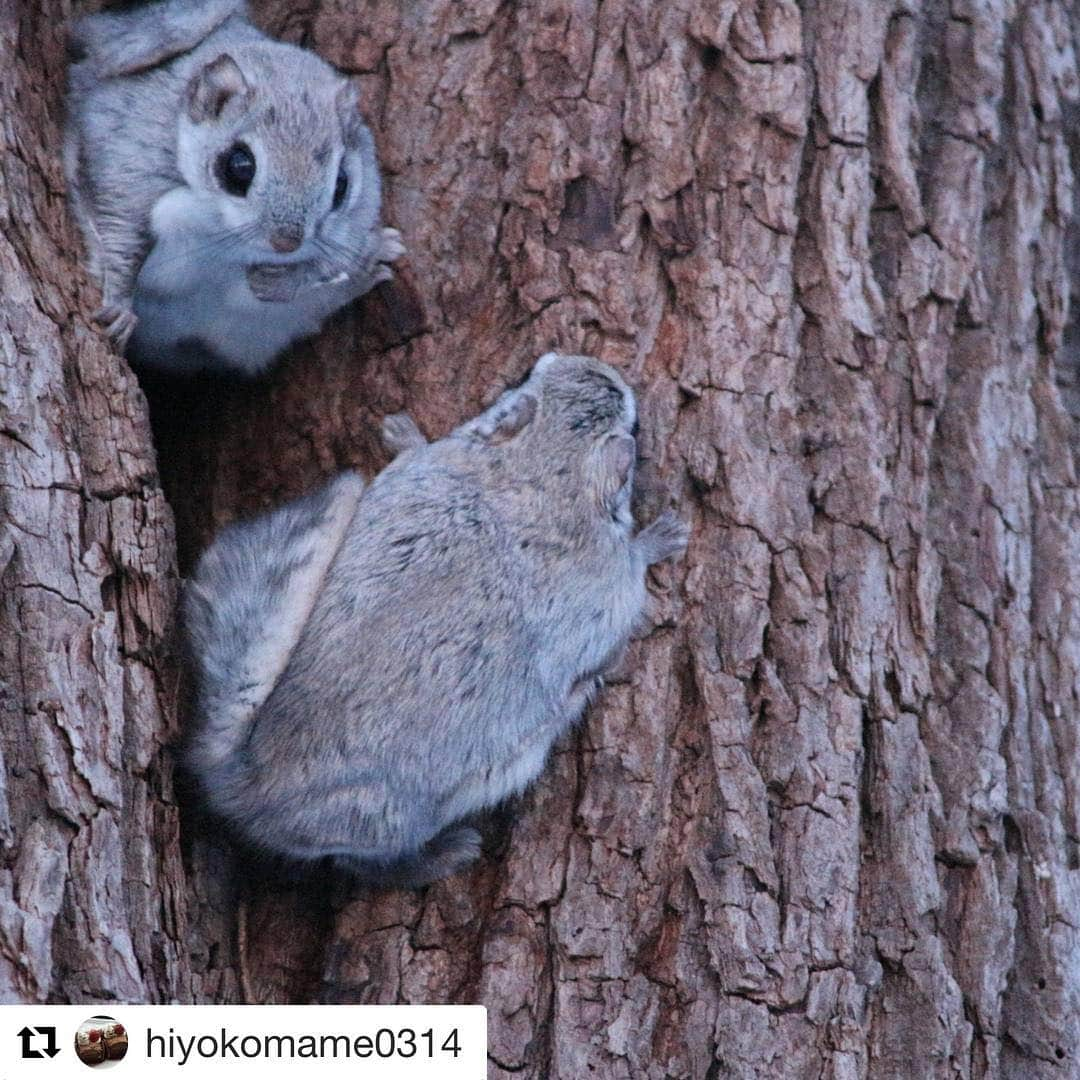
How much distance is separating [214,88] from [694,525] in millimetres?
1564

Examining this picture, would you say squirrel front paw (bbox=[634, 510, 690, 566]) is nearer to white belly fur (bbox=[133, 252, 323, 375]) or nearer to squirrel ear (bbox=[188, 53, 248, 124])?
white belly fur (bbox=[133, 252, 323, 375])

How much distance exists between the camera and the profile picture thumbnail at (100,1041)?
2.42m

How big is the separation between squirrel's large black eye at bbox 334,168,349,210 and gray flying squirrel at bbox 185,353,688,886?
64cm

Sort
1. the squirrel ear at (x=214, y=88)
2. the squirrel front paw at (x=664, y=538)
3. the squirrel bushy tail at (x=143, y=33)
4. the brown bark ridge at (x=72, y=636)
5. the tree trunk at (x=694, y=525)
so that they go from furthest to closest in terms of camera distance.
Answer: the squirrel bushy tail at (x=143, y=33) → the squirrel ear at (x=214, y=88) → the squirrel front paw at (x=664, y=538) → the tree trunk at (x=694, y=525) → the brown bark ridge at (x=72, y=636)

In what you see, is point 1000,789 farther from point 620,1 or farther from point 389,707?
point 620,1

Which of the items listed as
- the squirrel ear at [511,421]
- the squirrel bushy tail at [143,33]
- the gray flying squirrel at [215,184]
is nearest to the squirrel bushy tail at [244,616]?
the squirrel ear at [511,421]

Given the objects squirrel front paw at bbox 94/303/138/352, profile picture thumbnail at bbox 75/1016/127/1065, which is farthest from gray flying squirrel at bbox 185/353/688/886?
profile picture thumbnail at bbox 75/1016/127/1065

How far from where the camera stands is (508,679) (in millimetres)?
3074

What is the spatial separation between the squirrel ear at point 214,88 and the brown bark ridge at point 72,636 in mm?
400

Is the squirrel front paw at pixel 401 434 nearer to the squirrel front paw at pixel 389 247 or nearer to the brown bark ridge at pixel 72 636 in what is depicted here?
the squirrel front paw at pixel 389 247

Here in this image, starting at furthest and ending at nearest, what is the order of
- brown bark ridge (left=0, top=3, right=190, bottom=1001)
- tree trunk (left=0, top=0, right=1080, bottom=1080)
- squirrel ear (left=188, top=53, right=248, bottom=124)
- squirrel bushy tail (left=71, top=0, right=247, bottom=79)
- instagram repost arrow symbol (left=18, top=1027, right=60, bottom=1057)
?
squirrel bushy tail (left=71, top=0, right=247, bottom=79) → squirrel ear (left=188, top=53, right=248, bottom=124) → tree trunk (left=0, top=0, right=1080, bottom=1080) → brown bark ridge (left=0, top=3, right=190, bottom=1001) → instagram repost arrow symbol (left=18, top=1027, right=60, bottom=1057)

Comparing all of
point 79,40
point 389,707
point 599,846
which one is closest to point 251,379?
point 79,40

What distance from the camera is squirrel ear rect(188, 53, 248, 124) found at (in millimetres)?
3434

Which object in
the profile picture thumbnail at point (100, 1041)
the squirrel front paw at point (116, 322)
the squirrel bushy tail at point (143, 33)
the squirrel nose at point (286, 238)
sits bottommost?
the profile picture thumbnail at point (100, 1041)
